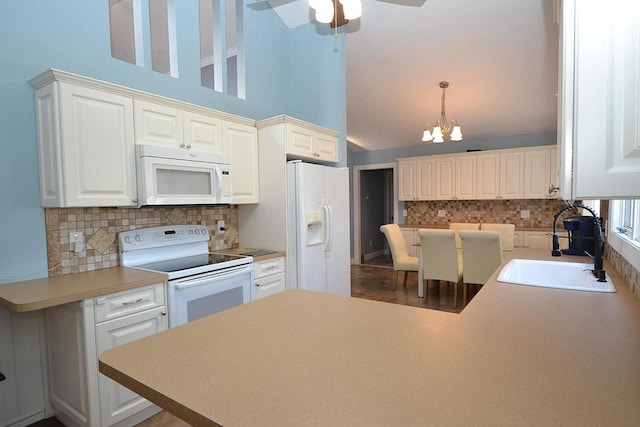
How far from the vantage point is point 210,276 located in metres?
2.28

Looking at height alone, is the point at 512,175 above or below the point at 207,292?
above

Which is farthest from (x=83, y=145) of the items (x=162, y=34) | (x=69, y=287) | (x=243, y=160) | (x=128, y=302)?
(x=162, y=34)

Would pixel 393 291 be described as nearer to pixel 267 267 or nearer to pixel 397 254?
pixel 397 254

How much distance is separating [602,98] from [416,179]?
5.51 metres

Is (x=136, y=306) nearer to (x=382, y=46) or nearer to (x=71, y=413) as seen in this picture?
(x=71, y=413)

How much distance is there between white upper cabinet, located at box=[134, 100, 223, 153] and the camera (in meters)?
2.22

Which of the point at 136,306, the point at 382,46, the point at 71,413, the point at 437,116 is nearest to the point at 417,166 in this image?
the point at 437,116

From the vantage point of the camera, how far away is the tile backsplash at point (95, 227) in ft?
6.72

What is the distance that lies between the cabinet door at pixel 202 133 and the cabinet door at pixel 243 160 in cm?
8

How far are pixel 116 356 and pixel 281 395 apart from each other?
0.51m

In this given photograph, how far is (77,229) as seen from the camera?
7.05 ft

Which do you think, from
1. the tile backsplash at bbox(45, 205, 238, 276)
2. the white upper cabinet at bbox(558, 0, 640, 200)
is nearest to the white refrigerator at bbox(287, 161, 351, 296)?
the tile backsplash at bbox(45, 205, 238, 276)

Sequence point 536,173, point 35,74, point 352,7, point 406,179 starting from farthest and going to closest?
point 406,179 < point 536,173 < point 352,7 < point 35,74

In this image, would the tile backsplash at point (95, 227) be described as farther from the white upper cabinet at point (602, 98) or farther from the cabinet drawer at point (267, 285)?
the white upper cabinet at point (602, 98)
